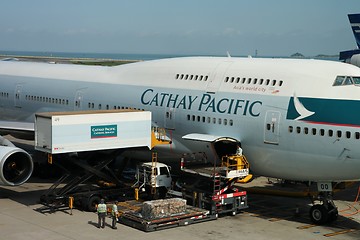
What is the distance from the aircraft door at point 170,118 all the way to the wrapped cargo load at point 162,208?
4086mm

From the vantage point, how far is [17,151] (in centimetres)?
2248

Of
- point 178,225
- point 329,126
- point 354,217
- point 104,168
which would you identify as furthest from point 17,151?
point 354,217

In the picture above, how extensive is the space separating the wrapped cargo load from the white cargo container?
10.4 feet

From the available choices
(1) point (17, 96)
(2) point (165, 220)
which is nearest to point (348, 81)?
(2) point (165, 220)

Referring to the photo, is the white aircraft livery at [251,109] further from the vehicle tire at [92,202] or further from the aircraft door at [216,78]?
the vehicle tire at [92,202]

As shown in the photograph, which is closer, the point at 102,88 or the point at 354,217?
the point at 354,217

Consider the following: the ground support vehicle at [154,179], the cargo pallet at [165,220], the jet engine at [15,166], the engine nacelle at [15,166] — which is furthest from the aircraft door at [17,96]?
the cargo pallet at [165,220]

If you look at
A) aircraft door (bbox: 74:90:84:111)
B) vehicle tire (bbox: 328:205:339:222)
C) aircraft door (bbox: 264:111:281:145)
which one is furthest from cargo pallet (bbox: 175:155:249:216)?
aircraft door (bbox: 74:90:84:111)

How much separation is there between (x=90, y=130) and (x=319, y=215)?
8798 mm

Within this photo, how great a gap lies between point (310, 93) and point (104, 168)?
9.20 m

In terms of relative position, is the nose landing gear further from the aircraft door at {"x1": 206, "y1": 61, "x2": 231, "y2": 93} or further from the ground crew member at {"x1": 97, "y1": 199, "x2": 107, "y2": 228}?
the ground crew member at {"x1": 97, "y1": 199, "x2": 107, "y2": 228}

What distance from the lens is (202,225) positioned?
2011cm

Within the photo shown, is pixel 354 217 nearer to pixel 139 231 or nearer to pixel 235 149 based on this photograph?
pixel 235 149

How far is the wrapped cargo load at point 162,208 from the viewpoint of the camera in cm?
1975
